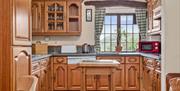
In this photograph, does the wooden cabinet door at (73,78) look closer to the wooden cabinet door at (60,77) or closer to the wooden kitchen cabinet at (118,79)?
the wooden cabinet door at (60,77)

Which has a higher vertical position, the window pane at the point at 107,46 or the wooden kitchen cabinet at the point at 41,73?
the window pane at the point at 107,46

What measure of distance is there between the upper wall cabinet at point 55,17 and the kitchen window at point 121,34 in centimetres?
89

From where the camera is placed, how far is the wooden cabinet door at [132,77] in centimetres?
655

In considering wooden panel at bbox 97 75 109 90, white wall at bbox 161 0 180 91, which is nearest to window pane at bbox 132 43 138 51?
wooden panel at bbox 97 75 109 90

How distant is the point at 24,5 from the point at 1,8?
398 millimetres

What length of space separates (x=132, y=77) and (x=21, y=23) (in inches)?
181

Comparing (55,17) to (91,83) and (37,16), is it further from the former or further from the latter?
(91,83)

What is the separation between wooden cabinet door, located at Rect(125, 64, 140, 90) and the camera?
6.55 metres

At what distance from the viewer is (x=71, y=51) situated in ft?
23.4

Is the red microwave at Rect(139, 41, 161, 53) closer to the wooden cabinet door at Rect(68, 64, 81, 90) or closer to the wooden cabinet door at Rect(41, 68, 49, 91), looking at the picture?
the wooden cabinet door at Rect(68, 64, 81, 90)

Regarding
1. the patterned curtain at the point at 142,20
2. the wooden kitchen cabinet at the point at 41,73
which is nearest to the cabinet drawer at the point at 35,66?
the wooden kitchen cabinet at the point at 41,73

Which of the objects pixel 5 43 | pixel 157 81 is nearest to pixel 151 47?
pixel 157 81

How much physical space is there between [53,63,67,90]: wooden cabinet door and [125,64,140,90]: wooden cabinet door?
4.46 feet

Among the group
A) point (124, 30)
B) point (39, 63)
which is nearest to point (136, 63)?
point (124, 30)
